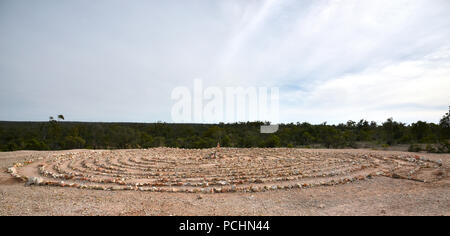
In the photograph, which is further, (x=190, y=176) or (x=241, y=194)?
(x=190, y=176)

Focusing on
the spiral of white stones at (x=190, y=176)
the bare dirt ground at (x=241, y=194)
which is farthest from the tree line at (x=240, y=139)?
the bare dirt ground at (x=241, y=194)

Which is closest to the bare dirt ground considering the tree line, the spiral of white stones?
the spiral of white stones

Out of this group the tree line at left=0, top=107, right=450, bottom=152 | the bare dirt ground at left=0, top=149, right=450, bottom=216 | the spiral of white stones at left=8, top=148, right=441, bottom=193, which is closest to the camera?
the bare dirt ground at left=0, top=149, right=450, bottom=216

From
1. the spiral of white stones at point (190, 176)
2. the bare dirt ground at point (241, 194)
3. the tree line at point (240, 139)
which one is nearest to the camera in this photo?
the bare dirt ground at point (241, 194)

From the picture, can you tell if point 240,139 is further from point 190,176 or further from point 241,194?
point 241,194

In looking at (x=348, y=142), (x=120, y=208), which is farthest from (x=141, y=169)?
(x=348, y=142)

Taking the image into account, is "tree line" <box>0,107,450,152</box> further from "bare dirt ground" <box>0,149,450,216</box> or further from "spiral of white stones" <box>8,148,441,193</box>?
"bare dirt ground" <box>0,149,450,216</box>

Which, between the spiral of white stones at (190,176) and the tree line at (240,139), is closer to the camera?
the spiral of white stones at (190,176)

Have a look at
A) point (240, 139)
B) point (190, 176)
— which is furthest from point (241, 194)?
point (240, 139)

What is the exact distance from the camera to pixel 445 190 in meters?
5.48

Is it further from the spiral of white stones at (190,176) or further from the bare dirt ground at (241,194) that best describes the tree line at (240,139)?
the bare dirt ground at (241,194)

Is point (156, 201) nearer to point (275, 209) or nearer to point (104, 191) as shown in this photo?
point (104, 191)
